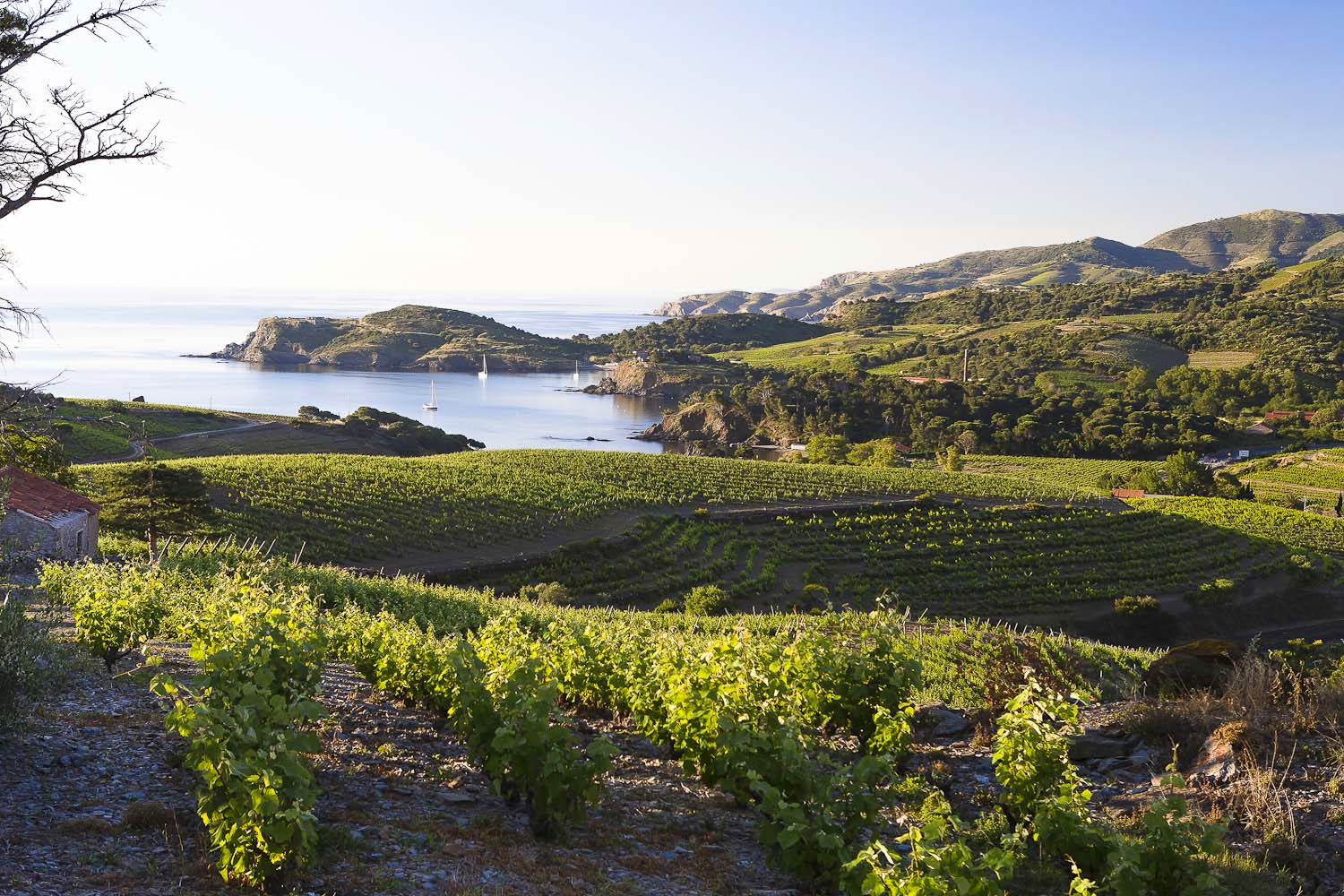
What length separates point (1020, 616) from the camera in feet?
127

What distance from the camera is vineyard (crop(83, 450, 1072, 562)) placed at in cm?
4206

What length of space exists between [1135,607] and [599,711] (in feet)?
113

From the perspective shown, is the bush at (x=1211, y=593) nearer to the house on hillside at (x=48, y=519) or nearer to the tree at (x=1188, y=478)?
the tree at (x=1188, y=478)

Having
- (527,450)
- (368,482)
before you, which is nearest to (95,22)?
(368,482)

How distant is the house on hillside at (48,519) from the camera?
2462 cm

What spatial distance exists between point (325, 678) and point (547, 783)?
6.58 meters

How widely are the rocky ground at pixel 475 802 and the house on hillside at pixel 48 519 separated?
16934 millimetres

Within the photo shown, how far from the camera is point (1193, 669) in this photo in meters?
11.7

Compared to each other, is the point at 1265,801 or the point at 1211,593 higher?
the point at 1265,801

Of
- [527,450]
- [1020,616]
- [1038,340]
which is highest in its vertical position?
[1038,340]

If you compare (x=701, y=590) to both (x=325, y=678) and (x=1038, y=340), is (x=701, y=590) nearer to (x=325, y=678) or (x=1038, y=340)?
(x=325, y=678)

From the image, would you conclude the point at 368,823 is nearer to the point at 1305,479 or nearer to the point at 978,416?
the point at 1305,479

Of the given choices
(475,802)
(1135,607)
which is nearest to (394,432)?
(1135,607)

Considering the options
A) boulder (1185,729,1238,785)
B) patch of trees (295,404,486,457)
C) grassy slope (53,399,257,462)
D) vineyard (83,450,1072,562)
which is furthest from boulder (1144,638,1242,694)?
patch of trees (295,404,486,457)
